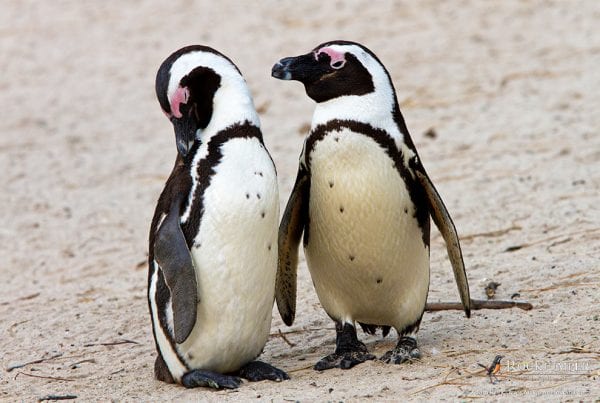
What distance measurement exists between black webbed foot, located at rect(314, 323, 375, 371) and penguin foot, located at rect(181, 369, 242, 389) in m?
0.39

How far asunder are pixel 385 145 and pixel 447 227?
485 mm

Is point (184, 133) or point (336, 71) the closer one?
point (184, 133)

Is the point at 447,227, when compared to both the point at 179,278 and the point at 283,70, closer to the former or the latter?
the point at 283,70

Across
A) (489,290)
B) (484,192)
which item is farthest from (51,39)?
(489,290)

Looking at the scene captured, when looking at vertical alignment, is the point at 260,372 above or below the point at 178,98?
below

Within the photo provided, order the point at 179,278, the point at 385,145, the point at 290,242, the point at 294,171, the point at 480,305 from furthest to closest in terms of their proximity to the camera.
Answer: the point at 294,171
the point at 480,305
the point at 290,242
the point at 385,145
the point at 179,278

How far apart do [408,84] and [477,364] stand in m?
5.81

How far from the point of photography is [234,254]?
4262 mm

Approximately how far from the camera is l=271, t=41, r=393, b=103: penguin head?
4488 millimetres

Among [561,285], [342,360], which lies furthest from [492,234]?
[342,360]

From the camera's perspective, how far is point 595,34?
10203 millimetres

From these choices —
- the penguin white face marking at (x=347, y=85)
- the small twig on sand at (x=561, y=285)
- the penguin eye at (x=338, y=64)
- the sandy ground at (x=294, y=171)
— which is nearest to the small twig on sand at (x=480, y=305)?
the sandy ground at (x=294, y=171)

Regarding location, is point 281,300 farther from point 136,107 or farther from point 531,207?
point 136,107

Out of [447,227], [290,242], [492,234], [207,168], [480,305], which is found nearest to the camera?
[207,168]
